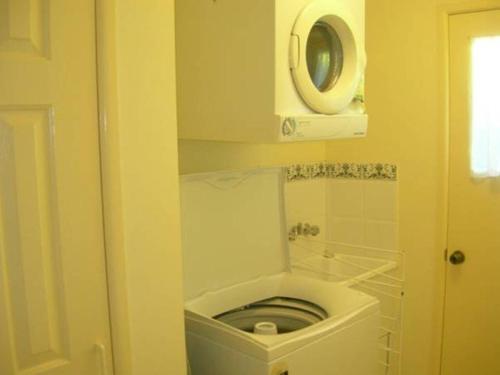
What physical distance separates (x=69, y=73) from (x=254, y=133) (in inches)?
25.5

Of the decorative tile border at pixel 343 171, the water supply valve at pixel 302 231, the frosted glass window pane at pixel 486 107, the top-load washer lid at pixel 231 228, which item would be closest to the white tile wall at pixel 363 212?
the decorative tile border at pixel 343 171

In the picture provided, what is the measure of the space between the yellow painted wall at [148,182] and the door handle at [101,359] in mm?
44

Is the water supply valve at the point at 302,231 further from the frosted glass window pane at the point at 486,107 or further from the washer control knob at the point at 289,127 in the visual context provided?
the washer control knob at the point at 289,127

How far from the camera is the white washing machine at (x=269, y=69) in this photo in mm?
1417

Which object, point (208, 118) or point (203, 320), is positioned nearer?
point (203, 320)

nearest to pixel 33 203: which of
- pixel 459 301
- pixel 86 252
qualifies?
pixel 86 252

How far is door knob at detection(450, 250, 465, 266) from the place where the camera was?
7.47 feet

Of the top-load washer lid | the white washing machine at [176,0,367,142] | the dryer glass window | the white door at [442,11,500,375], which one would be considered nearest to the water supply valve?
the top-load washer lid

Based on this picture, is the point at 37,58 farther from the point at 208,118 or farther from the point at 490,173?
the point at 490,173

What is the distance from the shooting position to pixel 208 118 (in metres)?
1.63

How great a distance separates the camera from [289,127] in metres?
1.43

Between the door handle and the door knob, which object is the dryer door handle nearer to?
the door handle

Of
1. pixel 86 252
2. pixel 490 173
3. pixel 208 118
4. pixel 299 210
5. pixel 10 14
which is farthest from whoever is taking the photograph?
pixel 299 210

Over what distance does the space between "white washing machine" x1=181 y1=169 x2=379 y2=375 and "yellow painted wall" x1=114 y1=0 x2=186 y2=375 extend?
11.8 inches
